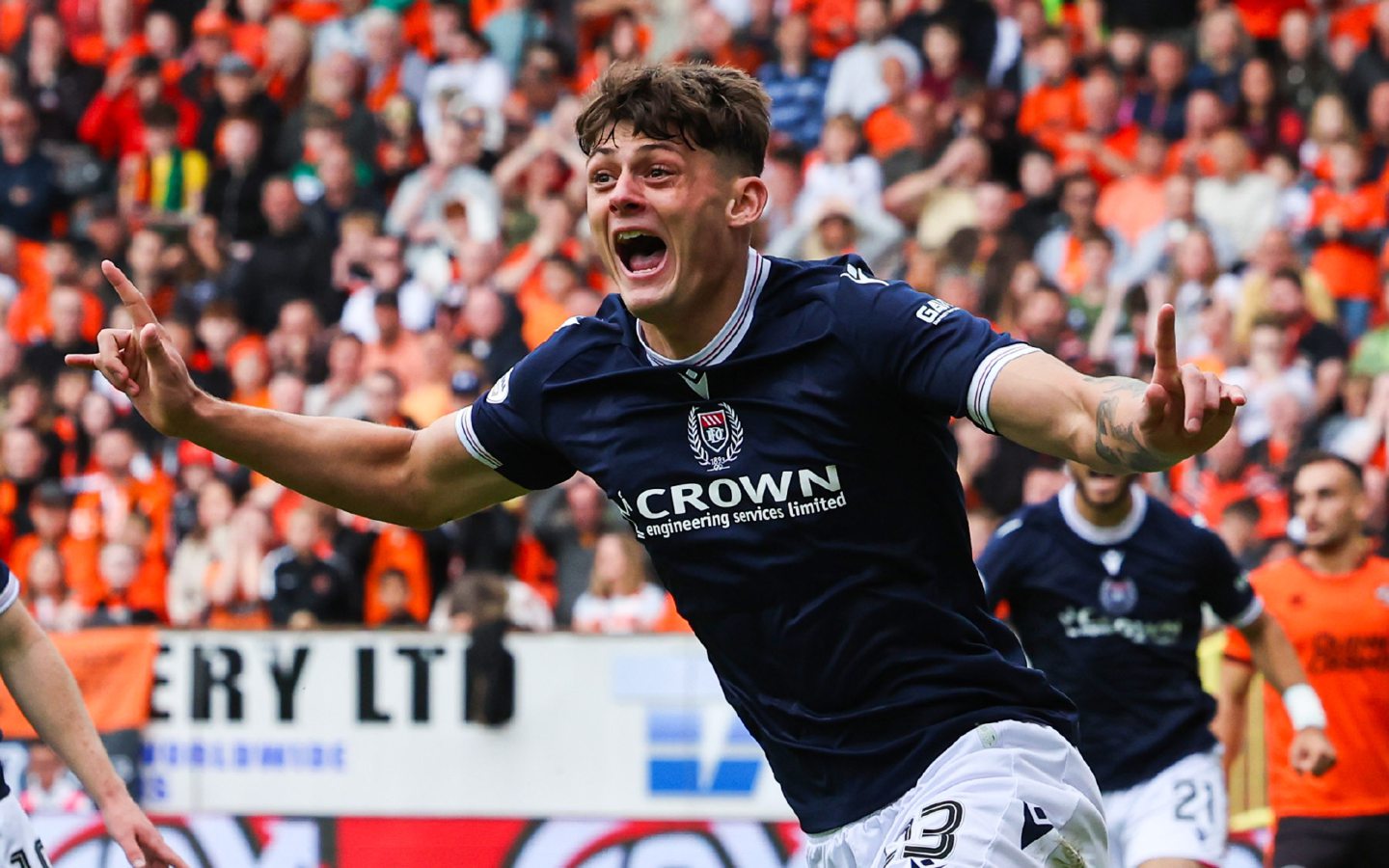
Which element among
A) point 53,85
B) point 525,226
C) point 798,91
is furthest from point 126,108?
point 798,91

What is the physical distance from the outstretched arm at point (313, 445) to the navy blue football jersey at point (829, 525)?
56 centimetres

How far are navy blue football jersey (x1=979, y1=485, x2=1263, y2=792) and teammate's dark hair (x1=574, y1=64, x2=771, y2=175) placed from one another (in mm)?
3503

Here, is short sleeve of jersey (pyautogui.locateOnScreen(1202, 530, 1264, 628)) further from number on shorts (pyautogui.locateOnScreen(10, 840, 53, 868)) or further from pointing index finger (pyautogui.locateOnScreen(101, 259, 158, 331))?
pointing index finger (pyautogui.locateOnScreen(101, 259, 158, 331))

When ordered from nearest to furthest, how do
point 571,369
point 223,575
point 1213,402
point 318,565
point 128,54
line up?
point 1213,402 → point 571,369 → point 318,565 → point 223,575 → point 128,54

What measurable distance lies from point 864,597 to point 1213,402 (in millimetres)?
1096

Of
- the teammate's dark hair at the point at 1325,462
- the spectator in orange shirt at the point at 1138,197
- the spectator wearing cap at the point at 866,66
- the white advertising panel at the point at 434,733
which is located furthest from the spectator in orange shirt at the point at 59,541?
the teammate's dark hair at the point at 1325,462

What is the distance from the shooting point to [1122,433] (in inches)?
156

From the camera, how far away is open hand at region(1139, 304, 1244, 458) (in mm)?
3738

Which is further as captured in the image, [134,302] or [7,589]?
[7,589]

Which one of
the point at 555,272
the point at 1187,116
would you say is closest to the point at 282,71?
the point at 555,272

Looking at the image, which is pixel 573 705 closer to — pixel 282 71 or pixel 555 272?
pixel 555 272

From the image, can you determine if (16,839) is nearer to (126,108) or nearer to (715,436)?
(715,436)

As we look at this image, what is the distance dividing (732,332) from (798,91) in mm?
11030

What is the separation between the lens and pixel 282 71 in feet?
57.1
